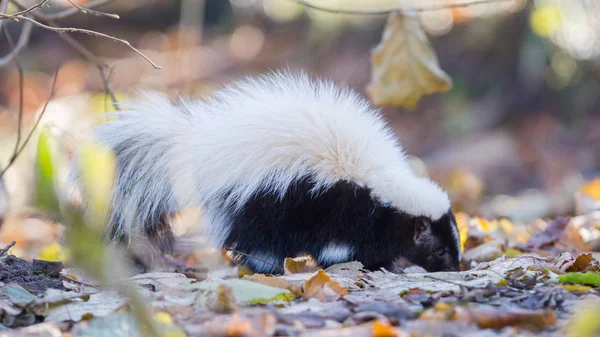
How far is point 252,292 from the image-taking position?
3.50 meters

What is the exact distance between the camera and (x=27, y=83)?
1686 cm

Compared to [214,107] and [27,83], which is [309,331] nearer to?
[214,107]

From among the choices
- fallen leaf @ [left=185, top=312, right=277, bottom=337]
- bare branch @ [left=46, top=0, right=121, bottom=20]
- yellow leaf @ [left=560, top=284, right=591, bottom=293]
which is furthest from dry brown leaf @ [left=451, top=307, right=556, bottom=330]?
bare branch @ [left=46, top=0, right=121, bottom=20]

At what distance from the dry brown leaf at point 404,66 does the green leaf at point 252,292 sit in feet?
10.4

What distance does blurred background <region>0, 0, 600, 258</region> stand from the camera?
35.9ft

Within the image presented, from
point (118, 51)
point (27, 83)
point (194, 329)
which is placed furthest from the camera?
point (118, 51)

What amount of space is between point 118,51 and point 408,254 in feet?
46.9

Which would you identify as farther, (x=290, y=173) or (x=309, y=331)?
(x=290, y=173)

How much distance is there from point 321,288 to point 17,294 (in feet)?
5.07

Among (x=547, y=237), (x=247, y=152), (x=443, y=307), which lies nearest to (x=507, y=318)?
(x=443, y=307)

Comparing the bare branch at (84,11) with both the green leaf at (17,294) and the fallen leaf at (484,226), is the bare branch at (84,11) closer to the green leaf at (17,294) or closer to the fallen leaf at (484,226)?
the green leaf at (17,294)

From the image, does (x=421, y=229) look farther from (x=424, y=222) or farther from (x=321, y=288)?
(x=321, y=288)

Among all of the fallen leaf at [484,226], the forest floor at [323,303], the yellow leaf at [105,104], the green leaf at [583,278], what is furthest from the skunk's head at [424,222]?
the yellow leaf at [105,104]

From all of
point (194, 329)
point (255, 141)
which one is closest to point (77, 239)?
point (194, 329)
